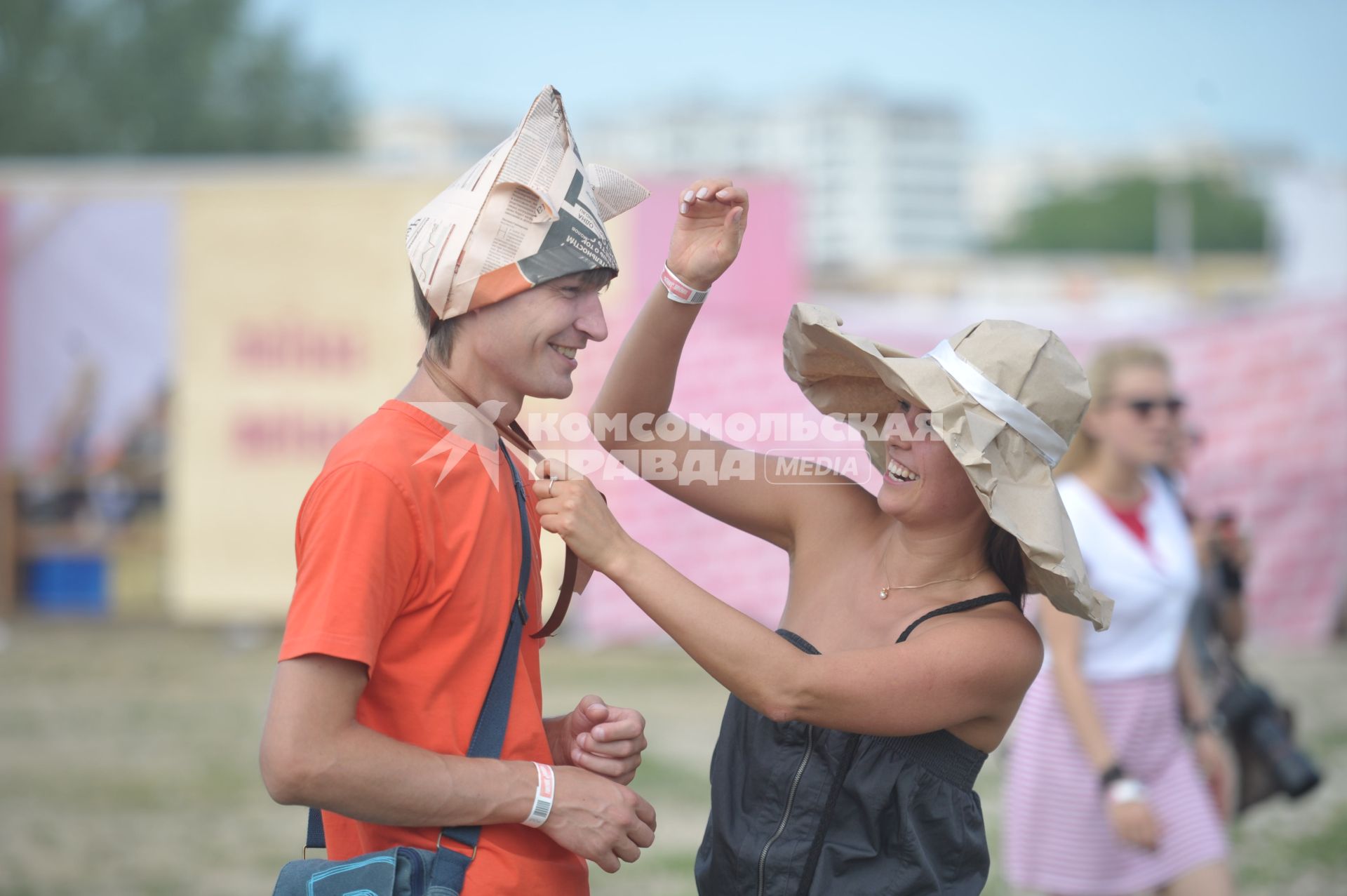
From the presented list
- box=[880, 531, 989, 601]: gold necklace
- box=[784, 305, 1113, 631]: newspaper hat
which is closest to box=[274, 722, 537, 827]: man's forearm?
box=[880, 531, 989, 601]: gold necklace

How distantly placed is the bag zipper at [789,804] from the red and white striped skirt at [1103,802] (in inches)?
75.2

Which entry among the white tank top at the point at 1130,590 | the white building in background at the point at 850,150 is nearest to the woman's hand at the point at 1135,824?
the white tank top at the point at 1130,590

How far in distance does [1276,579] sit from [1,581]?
12.0 meters

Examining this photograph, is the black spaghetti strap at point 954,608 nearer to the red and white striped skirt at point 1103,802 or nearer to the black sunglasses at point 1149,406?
the red and white striped skirt at point 1103,802

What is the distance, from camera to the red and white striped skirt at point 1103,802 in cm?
377

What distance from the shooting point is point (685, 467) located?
2635 millimetres

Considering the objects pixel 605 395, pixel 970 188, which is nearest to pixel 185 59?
pixel 605 395

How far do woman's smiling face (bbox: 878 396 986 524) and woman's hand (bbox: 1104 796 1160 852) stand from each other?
5.90ft

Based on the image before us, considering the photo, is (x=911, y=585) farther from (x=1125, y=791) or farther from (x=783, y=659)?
(x=1125, y=791)

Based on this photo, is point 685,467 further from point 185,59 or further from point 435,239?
point 185,59

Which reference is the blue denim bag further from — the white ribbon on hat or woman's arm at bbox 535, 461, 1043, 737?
the white ribbon on hat

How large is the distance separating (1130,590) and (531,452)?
2.38 metres

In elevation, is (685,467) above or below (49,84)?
below

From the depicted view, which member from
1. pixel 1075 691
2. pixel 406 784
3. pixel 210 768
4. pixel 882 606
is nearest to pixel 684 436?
pixel 882 606
